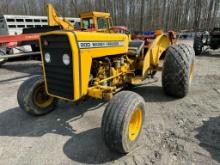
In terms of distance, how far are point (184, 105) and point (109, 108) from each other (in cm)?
232

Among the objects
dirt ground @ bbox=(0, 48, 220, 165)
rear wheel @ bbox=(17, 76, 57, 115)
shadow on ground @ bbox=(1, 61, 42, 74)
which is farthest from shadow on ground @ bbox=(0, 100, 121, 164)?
shadow on ground @ bbox=(1, 61, 42, 74)

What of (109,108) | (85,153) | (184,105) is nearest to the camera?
(109,108)

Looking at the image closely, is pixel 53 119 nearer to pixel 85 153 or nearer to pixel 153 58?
pixel 85 153

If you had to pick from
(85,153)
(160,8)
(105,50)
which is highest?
(160,8)

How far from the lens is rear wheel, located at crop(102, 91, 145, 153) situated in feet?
8.82

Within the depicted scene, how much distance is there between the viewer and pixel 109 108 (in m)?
2.81

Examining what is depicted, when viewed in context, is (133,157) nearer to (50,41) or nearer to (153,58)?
(50,41)

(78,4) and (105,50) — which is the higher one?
(78,4)

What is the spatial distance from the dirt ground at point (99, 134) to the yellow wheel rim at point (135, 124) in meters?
0.19

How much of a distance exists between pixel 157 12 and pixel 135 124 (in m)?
32.7

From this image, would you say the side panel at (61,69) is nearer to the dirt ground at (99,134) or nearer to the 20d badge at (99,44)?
the 20d badge at (99,44)

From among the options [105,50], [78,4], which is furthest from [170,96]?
[78,4]

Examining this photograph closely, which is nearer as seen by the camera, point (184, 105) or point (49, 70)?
point (49, 70)

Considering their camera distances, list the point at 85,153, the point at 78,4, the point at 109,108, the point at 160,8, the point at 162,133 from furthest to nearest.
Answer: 1. the point at 78,4
2. the point at 160,8
3. the point at 162,133
4. the point at 85,153
5. the point at 109,108
